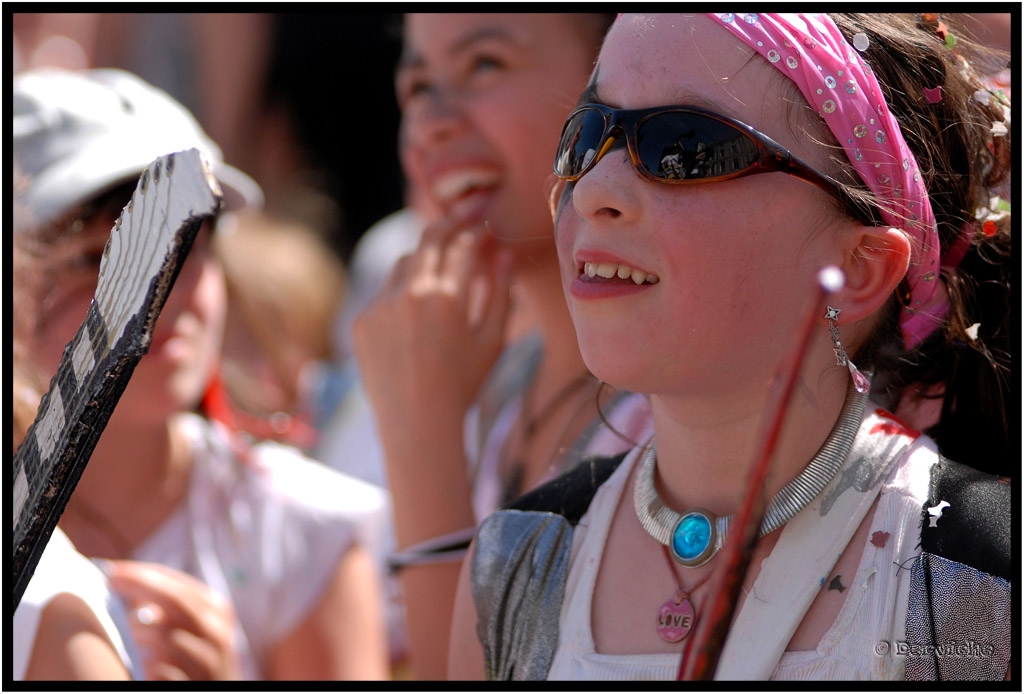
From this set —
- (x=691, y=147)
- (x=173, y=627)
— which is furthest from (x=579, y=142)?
(x=173, y=627)

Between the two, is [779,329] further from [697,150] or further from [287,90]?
[287,90]

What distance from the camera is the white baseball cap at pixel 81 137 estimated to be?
2.08 meters

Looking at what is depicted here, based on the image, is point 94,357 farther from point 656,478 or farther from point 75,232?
point 75,232

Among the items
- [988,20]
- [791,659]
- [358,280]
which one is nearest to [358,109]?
[358,280]

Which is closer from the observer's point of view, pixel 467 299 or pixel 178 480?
pixel 467 299

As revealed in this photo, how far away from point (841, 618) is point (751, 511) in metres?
0.48

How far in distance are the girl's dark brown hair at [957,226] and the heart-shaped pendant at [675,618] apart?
1.35 feet

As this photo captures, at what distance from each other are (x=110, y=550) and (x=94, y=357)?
1.35m

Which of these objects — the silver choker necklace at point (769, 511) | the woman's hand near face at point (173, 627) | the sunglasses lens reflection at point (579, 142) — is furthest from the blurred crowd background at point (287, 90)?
the silver choker necklace at point (769, 511)

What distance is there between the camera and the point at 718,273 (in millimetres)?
1185

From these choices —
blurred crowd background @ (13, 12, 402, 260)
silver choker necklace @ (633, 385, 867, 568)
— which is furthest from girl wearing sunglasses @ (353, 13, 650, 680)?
blurred crowd background @ (13, 12, 402, 260)

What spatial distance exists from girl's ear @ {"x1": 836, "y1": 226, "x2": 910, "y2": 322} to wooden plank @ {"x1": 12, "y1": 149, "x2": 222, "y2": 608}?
0.76m

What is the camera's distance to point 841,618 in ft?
3.76

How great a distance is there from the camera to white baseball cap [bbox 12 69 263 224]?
208 centimetres
